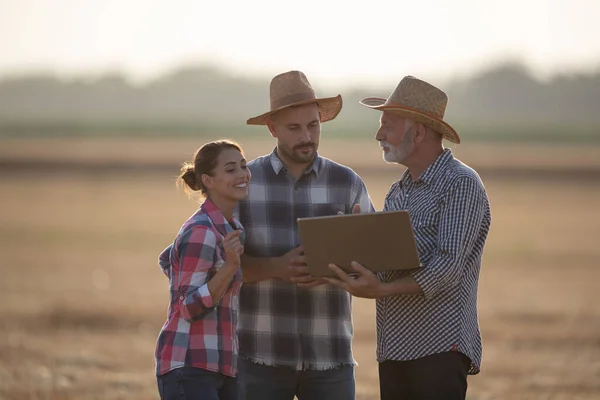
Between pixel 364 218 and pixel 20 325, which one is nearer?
pixel 364 218

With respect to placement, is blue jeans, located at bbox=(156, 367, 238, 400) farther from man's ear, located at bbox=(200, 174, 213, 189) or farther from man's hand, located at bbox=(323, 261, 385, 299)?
man's ear, located at bbox=(200, 174, 213, 189)

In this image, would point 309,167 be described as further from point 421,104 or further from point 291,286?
point 421,104

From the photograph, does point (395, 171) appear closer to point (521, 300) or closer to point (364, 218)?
point (521, 300)

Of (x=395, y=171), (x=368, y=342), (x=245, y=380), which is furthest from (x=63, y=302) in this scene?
(x=395, y=171)

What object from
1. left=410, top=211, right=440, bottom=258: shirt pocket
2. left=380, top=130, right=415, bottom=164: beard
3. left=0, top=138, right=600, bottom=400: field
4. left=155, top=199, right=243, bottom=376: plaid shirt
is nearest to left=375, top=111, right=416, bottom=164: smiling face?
left=380, top=130, right=415, bottom=164: beard

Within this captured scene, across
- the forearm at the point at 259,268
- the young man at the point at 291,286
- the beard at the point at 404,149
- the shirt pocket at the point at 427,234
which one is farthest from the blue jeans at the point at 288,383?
the beard at the point at 404,149

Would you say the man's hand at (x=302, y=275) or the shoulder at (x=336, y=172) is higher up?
the shoulder at (x=336, y=172)

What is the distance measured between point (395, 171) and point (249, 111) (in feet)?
217

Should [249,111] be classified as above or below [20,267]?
above

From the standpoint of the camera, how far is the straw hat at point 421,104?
5.50 meters

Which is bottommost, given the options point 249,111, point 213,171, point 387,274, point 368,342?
point 368,342

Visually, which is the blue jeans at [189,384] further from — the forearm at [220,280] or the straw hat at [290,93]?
the straw hat at [290,93]

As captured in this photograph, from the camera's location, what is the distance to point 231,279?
524 centimetres

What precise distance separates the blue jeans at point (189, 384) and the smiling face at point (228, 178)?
0.76m
